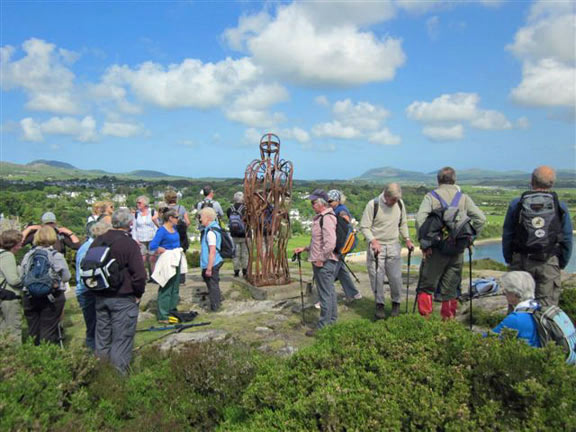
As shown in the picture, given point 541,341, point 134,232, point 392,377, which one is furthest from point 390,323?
point 134,232

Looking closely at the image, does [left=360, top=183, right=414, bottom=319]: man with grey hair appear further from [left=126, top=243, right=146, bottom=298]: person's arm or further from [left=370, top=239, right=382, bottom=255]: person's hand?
[left=126, top=243, right=146, bottom=298]: person's arm

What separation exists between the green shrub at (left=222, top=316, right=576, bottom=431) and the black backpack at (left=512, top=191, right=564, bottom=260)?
72.9 inches

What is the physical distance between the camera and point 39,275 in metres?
Answer: 5.07

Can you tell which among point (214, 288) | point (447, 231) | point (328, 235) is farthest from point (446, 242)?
point (214, 288)

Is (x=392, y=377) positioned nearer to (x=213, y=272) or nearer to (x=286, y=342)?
(x=286, y=342)

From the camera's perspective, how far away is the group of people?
4742 mm

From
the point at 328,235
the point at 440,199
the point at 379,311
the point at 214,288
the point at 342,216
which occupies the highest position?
the point at 440,199

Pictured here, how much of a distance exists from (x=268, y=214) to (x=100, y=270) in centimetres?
441

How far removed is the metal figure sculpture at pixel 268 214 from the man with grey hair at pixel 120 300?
3767 millimetres

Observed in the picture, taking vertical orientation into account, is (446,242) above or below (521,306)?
above

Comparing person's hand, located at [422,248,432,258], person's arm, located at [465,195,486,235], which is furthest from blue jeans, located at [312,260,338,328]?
person's arm, located at [465,195,486,235]

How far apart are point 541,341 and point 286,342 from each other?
3.10 metres

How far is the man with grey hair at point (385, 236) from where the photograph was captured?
243 inches

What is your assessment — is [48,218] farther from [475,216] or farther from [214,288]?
[475,216]
